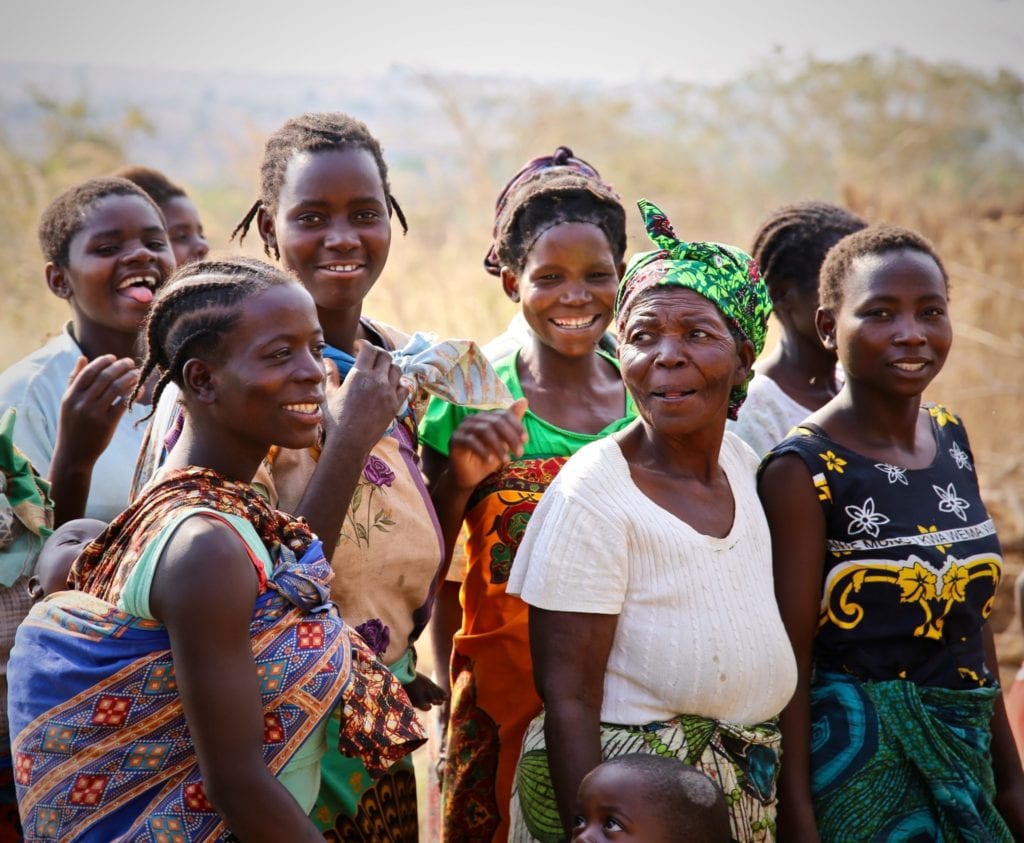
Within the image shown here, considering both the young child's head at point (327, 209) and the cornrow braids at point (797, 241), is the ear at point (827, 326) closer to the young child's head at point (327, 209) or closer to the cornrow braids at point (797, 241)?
the cornrow braids at point (797, 241)

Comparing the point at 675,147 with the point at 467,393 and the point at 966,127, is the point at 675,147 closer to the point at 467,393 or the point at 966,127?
the point at 966,127

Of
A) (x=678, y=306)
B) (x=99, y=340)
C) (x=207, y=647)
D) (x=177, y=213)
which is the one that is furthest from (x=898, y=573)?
(x=177, y=213)

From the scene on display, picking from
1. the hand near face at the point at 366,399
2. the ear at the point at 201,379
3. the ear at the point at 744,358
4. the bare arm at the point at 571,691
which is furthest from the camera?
the ear at the point at 744,358

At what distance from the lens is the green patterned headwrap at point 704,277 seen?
115 inches

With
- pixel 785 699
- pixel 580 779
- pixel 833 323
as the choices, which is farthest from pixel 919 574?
pixel 580 779

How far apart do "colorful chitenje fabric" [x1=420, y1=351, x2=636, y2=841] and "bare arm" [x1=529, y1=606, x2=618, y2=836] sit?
56 centimetres

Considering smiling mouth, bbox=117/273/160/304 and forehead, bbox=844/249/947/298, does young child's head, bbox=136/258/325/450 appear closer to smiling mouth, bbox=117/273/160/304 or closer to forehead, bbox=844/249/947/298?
smiling mouth, bbox=117/273/160/304

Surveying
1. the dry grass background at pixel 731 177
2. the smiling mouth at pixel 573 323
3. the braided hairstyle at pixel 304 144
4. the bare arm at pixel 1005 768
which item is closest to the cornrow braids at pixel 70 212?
the braided hairstyle at pixel 304 144

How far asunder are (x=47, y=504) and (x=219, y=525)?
106cm

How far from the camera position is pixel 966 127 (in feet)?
41.1

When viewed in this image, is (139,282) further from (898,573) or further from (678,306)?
(898,573)

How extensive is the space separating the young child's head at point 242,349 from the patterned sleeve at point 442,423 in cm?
87

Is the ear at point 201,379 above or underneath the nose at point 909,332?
underneath

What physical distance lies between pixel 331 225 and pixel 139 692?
147cm
